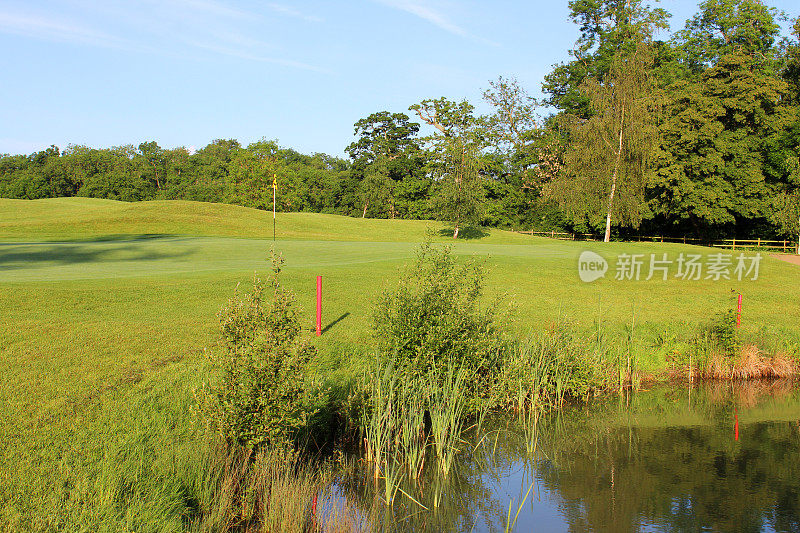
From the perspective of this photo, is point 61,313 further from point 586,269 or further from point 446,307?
point 586,269

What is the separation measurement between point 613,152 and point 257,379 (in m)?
48.2

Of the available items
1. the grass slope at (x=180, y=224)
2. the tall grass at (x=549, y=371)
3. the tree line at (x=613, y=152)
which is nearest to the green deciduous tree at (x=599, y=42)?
the tree line at (x=613, y=152)

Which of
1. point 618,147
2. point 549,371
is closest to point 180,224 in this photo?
point 618,147

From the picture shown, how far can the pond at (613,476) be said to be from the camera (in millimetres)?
7676

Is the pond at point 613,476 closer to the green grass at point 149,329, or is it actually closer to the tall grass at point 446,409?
the tall grass at point 446,409

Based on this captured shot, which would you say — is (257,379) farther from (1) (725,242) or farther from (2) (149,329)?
(1) (725,242)

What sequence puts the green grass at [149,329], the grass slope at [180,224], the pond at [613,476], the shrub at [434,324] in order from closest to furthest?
the green grass at [149,329] < the pond at [613,476] < the shrub at [434,324] < the grass slope at [180,224]

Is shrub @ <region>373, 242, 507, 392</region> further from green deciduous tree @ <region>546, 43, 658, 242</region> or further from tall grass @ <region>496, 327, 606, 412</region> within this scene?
green deciduous tree @ <region>546, 43, 658, 242</region>

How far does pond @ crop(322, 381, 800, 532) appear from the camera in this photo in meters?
7.68

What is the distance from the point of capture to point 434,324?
34.3ft

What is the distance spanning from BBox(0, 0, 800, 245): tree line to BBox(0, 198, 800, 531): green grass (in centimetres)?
2208

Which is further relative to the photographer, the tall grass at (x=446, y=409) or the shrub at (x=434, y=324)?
the shrub at (x=434, y=324)

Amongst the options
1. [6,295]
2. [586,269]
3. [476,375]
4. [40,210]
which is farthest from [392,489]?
[40,210]

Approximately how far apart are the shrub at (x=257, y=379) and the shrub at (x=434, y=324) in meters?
2.41
